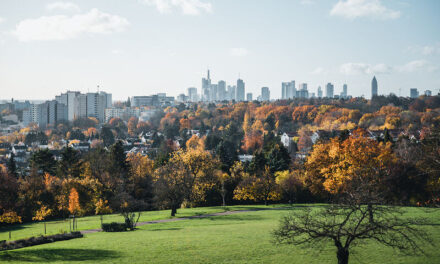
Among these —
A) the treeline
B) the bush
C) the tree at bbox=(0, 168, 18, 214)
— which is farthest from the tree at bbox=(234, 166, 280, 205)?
the tree at bbox=(0, 168, 18, 214)

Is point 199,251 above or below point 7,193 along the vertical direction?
above

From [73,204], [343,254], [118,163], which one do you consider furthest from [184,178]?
[343,254]

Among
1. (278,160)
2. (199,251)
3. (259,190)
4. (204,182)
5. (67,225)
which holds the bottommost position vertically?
(67,225)

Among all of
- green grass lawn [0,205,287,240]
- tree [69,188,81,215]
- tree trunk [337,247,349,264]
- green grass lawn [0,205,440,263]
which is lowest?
green grass lawn [0,205,287,240]

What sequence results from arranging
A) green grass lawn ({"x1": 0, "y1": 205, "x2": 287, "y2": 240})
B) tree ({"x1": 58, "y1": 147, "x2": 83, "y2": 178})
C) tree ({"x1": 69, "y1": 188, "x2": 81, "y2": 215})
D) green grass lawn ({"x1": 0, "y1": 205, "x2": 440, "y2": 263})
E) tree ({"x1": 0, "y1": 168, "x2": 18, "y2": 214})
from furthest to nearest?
tree ({"x1": 58, "y1": 147, "x2": 83, "y2": 178}) → tree ({"x1": 0, "y1": 168, "x2": 18, "y2": 214}) → tree ({"x1": 69, "y1": 188, "x2": 81, "y2": 215}) → green grass lawn ({"x1": 0, "y1": 205, "x2": 287, "y2": 240}) → green grass lawn ({"x1": 0, "y1": 205, "x2": 440, "y2": 263})

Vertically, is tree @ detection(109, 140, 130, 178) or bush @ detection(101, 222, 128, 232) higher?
tree @ detection(109, 140, 130, 178)

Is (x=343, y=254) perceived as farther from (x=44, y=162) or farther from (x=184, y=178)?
(x=44, y=162)

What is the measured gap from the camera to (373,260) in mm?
16359

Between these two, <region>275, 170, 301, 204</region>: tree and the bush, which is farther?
<region>275, 170, 301, 204</region>: tree

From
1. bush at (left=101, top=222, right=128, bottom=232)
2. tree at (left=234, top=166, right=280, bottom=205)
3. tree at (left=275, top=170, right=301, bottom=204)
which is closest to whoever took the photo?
bush at (left=101, top=222, right=128, bottom=232)

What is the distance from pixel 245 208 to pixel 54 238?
21602 millimetres

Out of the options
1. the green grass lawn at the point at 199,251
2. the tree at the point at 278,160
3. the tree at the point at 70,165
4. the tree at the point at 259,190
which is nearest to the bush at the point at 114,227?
the green grass lawn at the point at 199,251

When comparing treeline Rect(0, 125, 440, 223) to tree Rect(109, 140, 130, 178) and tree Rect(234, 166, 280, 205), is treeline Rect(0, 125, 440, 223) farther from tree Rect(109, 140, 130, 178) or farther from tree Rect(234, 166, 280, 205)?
tree Rect(109, 140, 130, 178)

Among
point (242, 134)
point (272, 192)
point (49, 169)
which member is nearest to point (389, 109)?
point (242, 134)
